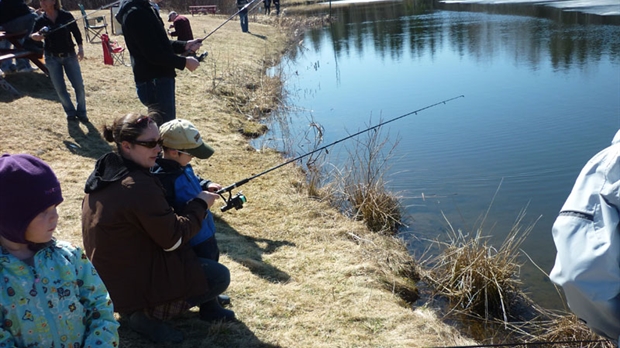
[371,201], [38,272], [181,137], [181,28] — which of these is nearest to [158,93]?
[181,137]

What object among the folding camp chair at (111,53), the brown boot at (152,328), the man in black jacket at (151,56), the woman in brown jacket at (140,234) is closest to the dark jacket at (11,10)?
the folding camp chair at (111,53)

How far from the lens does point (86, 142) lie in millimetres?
6277

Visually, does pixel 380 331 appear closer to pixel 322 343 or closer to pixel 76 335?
pixel 322 343

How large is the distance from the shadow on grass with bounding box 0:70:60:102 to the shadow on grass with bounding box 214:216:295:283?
12.0ft

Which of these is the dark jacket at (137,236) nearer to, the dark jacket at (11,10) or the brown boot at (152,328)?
the brown boot at (152,328)

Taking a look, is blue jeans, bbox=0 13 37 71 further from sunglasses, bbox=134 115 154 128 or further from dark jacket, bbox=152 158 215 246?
sunglasses, bbox=134 115 154 128

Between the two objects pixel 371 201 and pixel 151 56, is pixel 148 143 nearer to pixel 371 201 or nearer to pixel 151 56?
pixel 151 56

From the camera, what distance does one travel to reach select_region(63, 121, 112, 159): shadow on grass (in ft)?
19.8

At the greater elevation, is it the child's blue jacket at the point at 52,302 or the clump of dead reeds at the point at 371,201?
the child's blue jacket at the point at 52,302

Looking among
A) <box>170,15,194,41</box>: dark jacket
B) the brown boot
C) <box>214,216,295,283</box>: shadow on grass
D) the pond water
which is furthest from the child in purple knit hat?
<box>170,15,194,41</box>: dark jacket

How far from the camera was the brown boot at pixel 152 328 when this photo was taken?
2867 mm

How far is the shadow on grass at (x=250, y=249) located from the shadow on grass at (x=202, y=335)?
2.54 feet

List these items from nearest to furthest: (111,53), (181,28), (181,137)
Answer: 1. (181,137)
2. (181,28)
3. (111,53)

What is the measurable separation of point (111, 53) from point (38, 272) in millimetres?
8988
